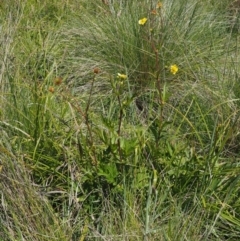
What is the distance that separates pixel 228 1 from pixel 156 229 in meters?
2.72

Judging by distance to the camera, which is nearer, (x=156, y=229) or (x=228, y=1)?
(x=156, y=229)

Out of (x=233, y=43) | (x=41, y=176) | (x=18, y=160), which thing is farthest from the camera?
(x=233, y=43)

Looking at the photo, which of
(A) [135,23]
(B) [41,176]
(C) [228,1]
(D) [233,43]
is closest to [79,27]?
(A) [135,23]

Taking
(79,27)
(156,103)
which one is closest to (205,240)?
(156,103)

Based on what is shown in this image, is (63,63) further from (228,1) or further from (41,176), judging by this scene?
(228,1)

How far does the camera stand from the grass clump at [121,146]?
1.98m

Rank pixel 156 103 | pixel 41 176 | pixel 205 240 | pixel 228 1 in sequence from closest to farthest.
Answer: pixel 205 240 → pixel 41 176 → pixel 156 103 → pixel 228 1

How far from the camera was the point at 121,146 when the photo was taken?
7.04 feet

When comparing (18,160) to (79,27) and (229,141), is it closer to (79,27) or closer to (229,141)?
(229,141)

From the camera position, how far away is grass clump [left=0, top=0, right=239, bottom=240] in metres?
1.98

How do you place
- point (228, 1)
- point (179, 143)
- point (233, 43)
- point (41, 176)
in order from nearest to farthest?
point (41, 176) → point (179, 143) → point (233, 43) → point (228, 1)

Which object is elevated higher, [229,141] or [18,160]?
[18,160]

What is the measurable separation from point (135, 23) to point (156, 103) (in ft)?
2.31

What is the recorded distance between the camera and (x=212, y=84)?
2.90 metres
